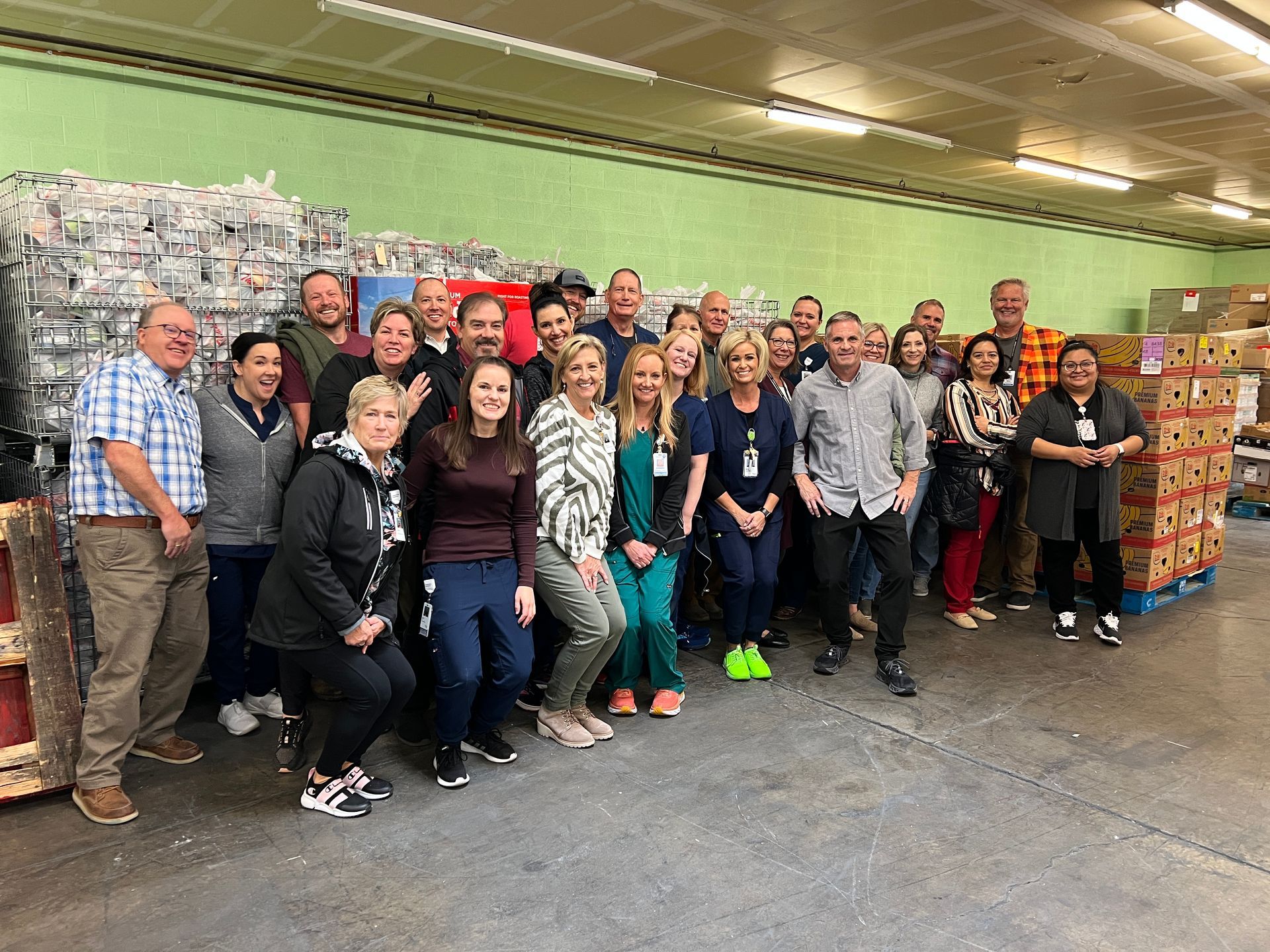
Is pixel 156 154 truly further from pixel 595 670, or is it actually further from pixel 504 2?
pixel 595 670

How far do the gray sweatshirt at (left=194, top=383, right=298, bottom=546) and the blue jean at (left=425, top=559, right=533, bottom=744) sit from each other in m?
0.91

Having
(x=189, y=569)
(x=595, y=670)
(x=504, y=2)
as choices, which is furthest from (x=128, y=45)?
(x=595, y=670)

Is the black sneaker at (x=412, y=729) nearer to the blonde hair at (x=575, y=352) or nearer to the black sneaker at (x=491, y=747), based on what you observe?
the black sneaker at (x=491, y=747)

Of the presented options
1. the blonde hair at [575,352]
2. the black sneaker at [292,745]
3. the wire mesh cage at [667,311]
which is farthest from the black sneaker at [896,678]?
the wire mesh cage at [667,311]

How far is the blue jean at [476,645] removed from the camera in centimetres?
310

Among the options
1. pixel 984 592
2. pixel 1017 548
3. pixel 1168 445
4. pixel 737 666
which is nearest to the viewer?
pixel 737 666

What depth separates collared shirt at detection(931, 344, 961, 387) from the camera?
5469mm

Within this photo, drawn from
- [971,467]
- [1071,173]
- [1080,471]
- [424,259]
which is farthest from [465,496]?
[1071,173]

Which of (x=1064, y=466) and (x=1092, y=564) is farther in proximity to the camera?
(x=1092, y=564)

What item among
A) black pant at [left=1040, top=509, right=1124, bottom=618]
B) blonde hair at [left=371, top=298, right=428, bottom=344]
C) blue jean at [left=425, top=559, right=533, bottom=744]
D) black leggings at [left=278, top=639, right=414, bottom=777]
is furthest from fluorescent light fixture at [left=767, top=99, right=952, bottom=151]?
black leggings at [left=278, top=639, right=414, bottom=777]

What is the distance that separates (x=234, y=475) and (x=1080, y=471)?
438 centimetres

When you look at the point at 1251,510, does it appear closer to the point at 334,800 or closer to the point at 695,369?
the point at 695,369

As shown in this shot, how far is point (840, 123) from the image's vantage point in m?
7.34

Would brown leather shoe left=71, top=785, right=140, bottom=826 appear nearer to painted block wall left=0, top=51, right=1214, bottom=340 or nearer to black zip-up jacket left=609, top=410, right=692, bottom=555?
black zip-up jacket left=609, top=410, right=692, bottom=555
